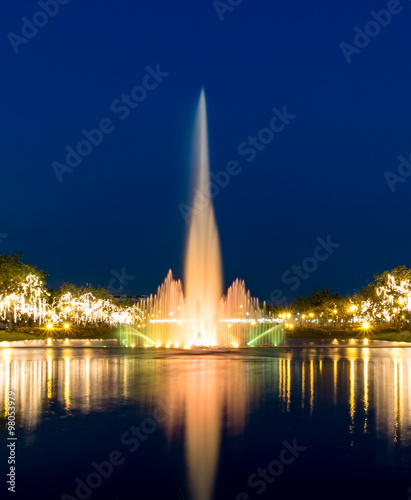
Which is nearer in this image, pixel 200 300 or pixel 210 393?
pixel 210 393

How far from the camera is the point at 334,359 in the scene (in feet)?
84.1

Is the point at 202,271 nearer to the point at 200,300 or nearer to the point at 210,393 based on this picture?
the point at 200,300

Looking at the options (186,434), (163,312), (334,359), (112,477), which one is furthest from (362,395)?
(163,312)

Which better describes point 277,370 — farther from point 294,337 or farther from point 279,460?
point 294,337

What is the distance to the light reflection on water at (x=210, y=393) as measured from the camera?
9664mm

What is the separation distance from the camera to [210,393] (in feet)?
46.3

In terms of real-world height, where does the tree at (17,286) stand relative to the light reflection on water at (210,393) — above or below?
above

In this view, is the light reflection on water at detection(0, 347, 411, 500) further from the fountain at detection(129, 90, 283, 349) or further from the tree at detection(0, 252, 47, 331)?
the tree at detection(0, 252, 47, 331)

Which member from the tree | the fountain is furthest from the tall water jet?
the tree

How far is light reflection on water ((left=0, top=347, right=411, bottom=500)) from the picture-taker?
→ 9.66 m

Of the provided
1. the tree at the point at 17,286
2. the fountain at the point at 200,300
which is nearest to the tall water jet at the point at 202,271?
the fountain at the point at 200,300

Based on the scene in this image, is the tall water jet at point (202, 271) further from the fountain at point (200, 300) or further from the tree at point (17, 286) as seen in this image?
the tree at point (17, 286)

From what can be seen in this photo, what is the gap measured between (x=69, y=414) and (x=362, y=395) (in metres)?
7.01

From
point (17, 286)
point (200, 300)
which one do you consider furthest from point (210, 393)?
→ point (17, 286)
